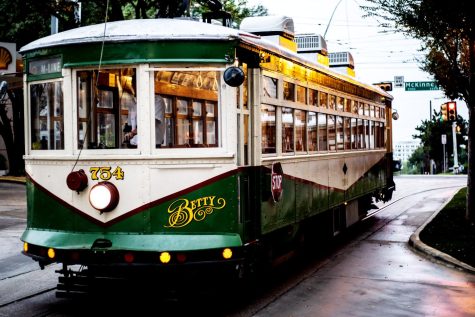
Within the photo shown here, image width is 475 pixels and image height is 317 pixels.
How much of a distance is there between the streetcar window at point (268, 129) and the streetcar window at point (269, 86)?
0.15 metres

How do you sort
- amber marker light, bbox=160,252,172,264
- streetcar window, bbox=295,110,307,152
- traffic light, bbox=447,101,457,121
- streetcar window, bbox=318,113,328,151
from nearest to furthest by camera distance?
amber marker light, bbox=160,252,172,264, streetcar window, bbox=295,110,307,152, streetcar window, bbox=318,113,328,151, traffic light, bbox=447,101,457,121

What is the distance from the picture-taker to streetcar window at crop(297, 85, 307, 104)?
921 centimetres

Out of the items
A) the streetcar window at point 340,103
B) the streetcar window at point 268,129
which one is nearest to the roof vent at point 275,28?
the streetcar window at point 340,103

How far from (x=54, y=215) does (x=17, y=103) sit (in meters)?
21.9

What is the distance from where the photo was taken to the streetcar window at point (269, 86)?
7866mm

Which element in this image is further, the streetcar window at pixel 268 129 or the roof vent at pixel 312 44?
the roof vent at pixel 312 44

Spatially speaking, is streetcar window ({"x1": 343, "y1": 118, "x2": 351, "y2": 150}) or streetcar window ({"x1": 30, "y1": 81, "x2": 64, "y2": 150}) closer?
streetcar window ({"x1": 30, "y1": 81, "x2": 64, "y2": 150})

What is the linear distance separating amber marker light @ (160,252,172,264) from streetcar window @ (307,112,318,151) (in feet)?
12.3

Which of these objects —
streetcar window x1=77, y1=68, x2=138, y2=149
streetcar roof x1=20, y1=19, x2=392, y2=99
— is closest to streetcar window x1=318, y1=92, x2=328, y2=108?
streetcar roof x1=20, y1=19, x2=392, y2=99

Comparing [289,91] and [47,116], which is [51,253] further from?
[289,91]

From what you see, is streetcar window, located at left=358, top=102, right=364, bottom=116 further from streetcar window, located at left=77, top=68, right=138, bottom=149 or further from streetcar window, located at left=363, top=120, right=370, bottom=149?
streetcar window, located at left=77, top=68, right=138, bottom=149

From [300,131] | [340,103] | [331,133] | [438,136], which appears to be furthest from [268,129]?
[438,136]

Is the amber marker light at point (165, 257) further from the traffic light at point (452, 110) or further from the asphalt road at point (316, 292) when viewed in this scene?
the traffic light at point (452, 110)

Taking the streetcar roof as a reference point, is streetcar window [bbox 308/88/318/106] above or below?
below
